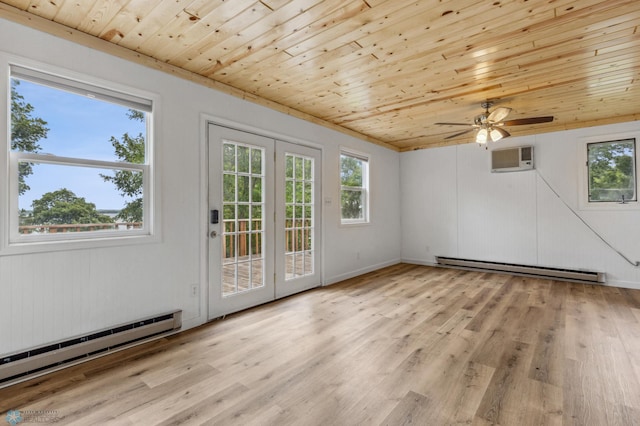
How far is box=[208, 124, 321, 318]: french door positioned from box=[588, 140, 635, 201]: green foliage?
434 centimetres

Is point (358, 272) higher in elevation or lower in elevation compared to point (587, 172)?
lower

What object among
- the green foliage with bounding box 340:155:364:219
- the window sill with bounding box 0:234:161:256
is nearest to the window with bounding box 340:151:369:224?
the green foliage with bounding box 340:155:364:219

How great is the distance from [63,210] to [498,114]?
4540 mm

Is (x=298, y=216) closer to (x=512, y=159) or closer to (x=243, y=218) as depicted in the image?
(x=243, y=218)

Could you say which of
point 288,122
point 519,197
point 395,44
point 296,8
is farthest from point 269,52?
point 519,197

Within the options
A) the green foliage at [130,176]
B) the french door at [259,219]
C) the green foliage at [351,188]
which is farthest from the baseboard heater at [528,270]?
the green foliage at [130,176]

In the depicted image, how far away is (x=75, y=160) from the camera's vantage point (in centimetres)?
241

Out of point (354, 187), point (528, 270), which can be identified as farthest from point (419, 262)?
point (354, 187)

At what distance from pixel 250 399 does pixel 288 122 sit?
3281mm

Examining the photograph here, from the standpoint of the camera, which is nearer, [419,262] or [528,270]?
[528,270]

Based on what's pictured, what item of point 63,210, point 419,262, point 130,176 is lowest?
point 419,262

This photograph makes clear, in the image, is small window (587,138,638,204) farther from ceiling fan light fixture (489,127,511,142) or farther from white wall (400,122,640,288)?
ceiling fan light fixture (489,127,511,142)

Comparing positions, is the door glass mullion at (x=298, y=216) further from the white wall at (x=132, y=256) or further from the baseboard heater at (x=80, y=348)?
the baseboard heater at (x=80, y=348)

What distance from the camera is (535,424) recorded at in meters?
1.67
